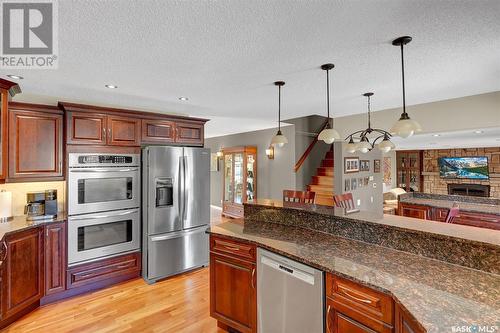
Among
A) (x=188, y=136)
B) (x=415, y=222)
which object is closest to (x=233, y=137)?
(x=188, y=136)

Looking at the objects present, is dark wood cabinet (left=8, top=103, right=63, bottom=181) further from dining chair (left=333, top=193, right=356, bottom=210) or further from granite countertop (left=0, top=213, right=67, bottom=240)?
dining chair (left=333, top=193, right=356, bottom=210)

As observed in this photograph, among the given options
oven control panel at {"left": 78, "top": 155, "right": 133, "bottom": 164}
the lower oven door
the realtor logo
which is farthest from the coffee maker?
the realtor logo

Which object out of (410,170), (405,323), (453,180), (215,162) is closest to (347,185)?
(405,323)

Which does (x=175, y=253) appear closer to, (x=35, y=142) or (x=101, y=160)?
(x=101, y=160)

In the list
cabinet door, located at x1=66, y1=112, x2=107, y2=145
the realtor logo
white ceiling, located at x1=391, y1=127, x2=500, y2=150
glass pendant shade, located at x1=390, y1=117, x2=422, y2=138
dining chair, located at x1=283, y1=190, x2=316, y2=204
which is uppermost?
the realtor logo

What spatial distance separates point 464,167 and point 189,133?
9.92 m

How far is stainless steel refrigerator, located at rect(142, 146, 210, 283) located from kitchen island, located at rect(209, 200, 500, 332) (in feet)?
4.28

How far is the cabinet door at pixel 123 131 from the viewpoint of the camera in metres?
3.20

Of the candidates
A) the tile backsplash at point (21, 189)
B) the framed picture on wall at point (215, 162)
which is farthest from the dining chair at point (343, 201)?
the framed picture on wall at point (215, 162)

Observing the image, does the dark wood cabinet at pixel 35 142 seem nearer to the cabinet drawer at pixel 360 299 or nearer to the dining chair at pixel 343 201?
the cabinet drawer at pixel 360 299

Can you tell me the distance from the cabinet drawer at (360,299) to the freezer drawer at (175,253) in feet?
8.12

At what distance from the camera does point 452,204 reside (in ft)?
13.3

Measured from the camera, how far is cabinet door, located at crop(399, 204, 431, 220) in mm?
4134

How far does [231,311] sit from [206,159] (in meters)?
2.19
